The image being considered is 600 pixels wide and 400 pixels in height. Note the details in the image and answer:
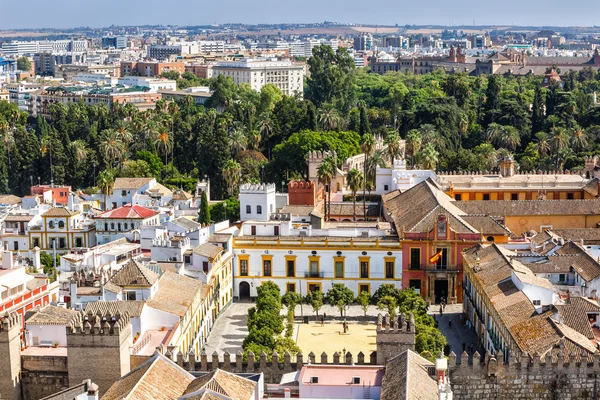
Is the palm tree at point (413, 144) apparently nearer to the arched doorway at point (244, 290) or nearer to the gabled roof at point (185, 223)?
the gabled roof at point (185, 223)

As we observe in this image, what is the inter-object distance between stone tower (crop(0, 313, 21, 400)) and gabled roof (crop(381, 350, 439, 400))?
12600 mm

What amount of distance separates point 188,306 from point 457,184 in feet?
116

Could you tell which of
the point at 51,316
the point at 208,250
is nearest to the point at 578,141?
the point at 208,250

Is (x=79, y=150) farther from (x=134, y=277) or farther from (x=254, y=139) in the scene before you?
(x=134, y=277)

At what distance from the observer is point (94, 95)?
18125 cm

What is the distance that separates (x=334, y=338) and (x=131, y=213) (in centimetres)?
2971

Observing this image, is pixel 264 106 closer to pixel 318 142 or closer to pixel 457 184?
pixel 318 142

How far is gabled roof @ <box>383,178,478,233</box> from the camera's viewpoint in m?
65.4

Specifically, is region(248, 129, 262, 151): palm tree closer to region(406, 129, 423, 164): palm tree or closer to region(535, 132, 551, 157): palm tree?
region(406, 129, 423, 164): palm tree

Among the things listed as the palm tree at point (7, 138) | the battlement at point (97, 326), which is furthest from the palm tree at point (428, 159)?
the battlement at point (97, 326)

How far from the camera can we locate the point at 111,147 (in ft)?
363

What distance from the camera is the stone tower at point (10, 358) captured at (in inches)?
1373

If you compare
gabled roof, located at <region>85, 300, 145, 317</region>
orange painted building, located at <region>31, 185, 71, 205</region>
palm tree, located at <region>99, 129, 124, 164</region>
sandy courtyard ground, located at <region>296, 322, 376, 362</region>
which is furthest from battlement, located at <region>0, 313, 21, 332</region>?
palm tree, located at <region>99, 129, 124, 164</region>

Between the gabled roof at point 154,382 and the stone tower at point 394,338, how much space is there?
6.73m
